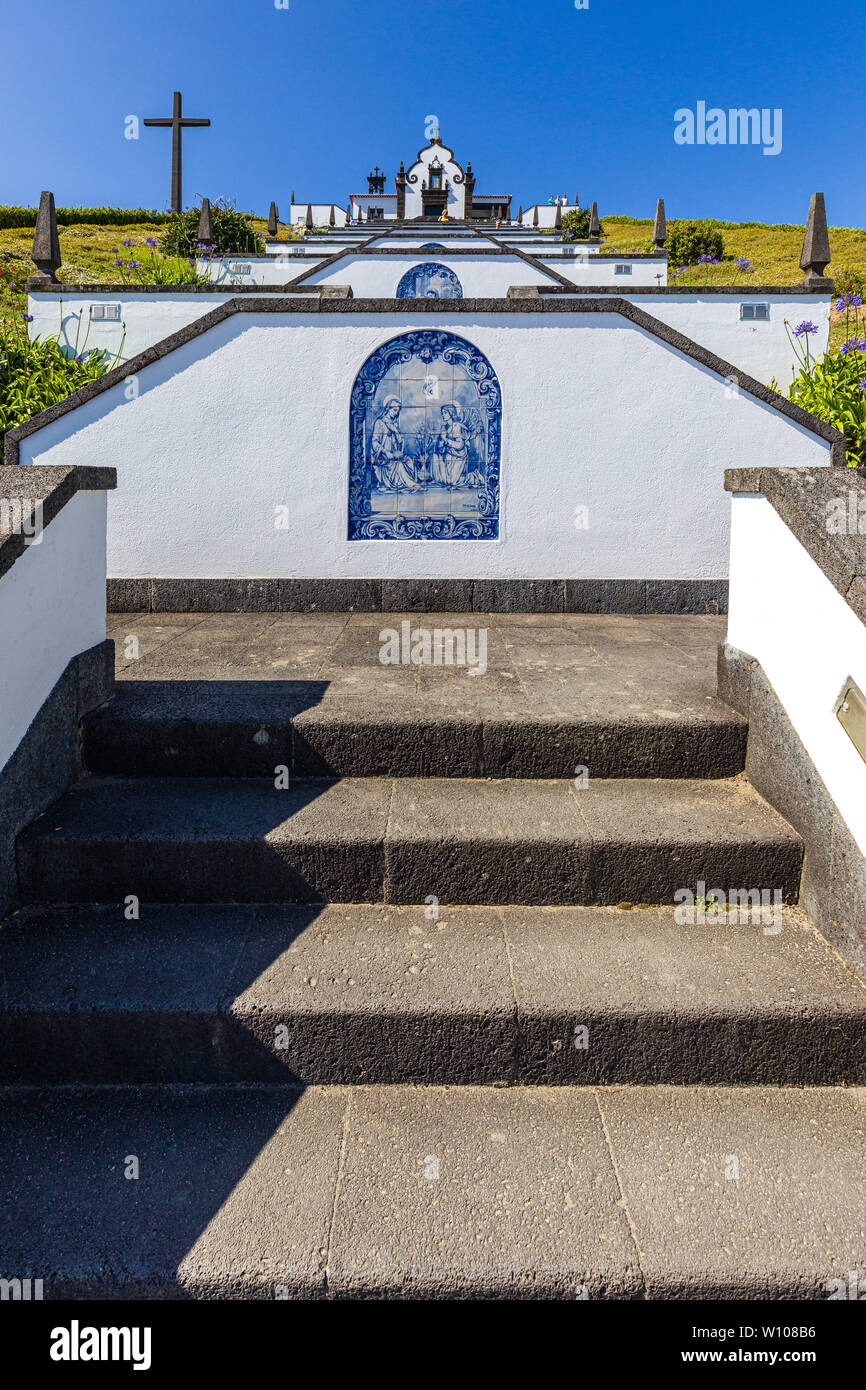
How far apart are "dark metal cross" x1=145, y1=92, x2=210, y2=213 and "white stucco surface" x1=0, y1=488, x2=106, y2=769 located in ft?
83.8

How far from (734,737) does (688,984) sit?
128cm

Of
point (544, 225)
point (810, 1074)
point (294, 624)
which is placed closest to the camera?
point (810, 1074)

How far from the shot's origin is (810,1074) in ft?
7.59

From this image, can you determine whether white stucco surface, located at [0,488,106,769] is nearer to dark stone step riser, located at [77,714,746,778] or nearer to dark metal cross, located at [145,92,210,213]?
dark stone step riser, located at [77,714,746,778]

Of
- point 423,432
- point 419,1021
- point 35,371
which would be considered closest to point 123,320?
point 35,371

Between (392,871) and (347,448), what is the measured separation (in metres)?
4.29

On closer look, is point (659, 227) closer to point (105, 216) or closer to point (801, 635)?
point (801, 635)

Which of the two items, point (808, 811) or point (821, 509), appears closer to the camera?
point (808, 811)

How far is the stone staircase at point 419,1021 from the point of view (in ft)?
5.90

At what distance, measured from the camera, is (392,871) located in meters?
2.80

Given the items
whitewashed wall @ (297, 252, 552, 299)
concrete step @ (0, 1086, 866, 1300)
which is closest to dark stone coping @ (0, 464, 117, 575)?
concrete step @ (0, 1086, 866, 1300)

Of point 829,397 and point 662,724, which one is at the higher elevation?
point 829,397
